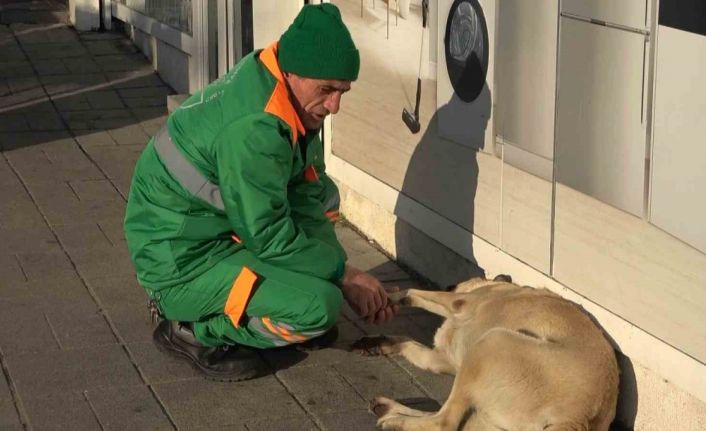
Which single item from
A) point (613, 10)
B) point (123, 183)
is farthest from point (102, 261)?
point (613, 10)

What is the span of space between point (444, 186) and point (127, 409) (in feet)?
6.65

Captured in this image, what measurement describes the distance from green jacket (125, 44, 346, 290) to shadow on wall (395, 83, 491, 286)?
2.63 feet

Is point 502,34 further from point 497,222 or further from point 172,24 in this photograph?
point 172,24

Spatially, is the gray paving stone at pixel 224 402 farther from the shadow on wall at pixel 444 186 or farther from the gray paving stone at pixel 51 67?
the gray paving stone at pixel 51 67

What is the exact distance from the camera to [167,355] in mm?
5453

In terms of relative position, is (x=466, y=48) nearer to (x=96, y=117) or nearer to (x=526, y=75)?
(x=526, y=75)

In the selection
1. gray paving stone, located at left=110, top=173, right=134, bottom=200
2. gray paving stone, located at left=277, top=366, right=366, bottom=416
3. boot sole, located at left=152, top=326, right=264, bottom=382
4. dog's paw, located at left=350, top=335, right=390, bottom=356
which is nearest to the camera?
gray paving stone, located at left=277, top=366, right=366, bottom=416

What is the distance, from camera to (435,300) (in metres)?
5.52

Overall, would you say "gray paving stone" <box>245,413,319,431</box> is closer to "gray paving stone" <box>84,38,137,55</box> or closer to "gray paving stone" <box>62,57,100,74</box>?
"gray paving stone" <box>62,57,100,74</box>

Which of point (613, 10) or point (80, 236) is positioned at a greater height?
point (613, 10)

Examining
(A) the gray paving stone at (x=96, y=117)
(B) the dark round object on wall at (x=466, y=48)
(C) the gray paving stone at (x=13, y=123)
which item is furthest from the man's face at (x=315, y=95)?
(C) the gray paving stone at (x=13, y=123)

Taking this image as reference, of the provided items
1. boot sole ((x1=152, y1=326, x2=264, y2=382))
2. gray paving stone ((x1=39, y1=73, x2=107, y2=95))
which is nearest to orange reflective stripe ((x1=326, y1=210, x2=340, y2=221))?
boot sole ((x1=152, y1=326, x2=264, y2=382))

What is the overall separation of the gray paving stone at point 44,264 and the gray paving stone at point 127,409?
1.57 metres

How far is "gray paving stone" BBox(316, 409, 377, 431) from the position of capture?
480 centimetres
